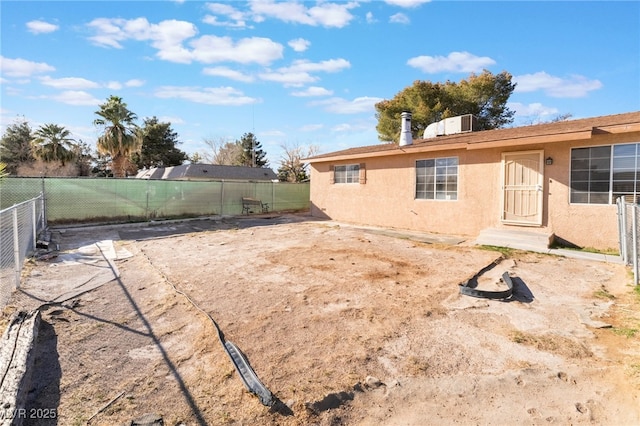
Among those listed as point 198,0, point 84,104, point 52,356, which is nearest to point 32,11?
point 198,0

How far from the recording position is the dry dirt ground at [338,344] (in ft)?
7.07

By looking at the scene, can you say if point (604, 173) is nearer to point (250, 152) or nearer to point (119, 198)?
point (119, 198)

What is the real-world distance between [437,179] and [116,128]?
21.4 m

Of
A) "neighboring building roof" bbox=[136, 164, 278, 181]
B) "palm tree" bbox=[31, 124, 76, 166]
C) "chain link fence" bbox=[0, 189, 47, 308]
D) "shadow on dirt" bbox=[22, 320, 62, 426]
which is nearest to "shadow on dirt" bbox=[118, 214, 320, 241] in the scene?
"chain link fence" bbox=[0, 189, 47, 308]

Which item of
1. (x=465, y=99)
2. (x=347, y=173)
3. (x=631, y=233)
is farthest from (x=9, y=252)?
(x=465, y=99)

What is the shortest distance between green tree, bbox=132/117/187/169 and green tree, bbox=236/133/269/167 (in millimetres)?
7374

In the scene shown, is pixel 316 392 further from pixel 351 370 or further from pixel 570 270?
pixel 570 270

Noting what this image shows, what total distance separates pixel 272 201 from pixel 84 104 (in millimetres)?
17773

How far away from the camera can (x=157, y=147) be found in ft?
106

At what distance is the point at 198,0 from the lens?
813 cm

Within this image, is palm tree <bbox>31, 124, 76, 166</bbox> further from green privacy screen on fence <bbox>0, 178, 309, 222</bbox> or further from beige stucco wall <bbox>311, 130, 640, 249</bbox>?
beige stucco wall <bbox>311, 130, 640, 249</bbox>

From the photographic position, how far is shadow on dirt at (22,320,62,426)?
2.01 m

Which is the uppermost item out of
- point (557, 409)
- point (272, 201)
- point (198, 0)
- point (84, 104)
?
point (84, 104)

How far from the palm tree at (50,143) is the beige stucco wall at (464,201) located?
23.0 m
